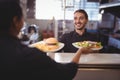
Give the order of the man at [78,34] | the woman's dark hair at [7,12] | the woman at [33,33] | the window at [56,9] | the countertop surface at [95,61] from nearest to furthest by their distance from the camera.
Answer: the woman's dark hair at [7,12], the countertop surface at [95,61], the man at [78,34], the woman at [33,33], the window at [56,9]

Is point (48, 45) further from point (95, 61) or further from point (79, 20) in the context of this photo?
point (79, 20)

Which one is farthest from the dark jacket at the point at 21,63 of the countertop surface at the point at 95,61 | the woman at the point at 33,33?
the woman at the point at 33,33

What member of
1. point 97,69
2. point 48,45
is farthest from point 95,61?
point 48,45

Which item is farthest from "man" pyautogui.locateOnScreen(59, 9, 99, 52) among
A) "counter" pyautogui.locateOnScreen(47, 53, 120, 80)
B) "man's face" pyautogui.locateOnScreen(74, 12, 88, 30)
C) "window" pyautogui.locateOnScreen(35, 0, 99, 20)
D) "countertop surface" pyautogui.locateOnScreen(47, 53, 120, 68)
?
"window" pyautogui.locateOnScreen(35, 0, 99, 20)

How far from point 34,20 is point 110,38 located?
2732 millimetres

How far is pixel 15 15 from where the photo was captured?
90cm

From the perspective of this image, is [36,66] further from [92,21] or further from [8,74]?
[92,21]

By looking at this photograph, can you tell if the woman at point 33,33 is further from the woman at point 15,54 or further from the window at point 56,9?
the woman at point 15,54

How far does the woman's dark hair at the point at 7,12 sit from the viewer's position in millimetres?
877

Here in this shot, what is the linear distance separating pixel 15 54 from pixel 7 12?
18cm

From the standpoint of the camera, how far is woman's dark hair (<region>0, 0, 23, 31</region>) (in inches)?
34.5

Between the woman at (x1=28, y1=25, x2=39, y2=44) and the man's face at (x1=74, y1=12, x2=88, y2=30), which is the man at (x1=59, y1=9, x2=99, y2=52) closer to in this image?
the man's face at (x1=74, y1=12, x2=88, y2=30)

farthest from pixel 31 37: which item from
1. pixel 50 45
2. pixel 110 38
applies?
pixel 50 45

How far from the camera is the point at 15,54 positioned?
890 millimetres
